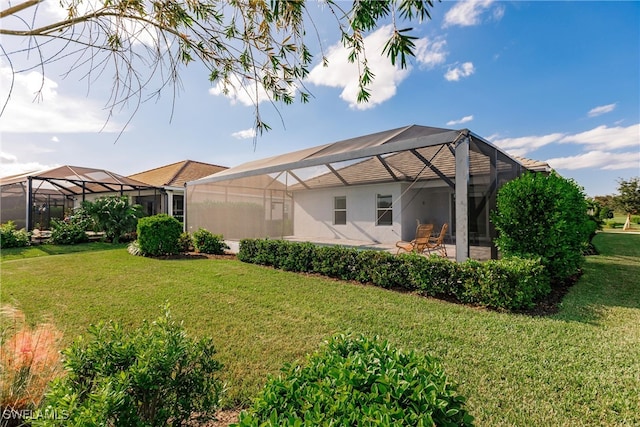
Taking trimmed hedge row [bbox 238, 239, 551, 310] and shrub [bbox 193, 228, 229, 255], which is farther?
shrub [bbox 193, 228, 229, 255]

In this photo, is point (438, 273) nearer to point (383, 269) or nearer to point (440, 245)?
point (383, 269)

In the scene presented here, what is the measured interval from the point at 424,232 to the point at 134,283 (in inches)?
297

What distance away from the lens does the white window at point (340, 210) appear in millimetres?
12828

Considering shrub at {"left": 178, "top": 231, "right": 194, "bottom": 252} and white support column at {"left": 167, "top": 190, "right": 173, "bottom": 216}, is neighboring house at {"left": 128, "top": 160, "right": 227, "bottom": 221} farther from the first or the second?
shrub at {"left": 178, "top": 231, "right": 194, "bottom": 252}

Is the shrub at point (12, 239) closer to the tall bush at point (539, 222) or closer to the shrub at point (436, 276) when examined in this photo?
the shrub at point (436, 276)

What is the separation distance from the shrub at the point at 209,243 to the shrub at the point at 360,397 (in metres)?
9.78

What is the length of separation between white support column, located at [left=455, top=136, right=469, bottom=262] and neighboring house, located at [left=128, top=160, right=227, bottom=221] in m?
15.1

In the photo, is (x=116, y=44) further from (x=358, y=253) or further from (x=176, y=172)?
(x=176, y=172)

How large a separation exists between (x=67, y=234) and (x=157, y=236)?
269 inches

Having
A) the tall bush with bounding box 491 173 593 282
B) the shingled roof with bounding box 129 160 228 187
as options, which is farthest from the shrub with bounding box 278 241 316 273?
the shingled roof with bounding box 129 160 228 187

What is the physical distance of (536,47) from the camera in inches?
270

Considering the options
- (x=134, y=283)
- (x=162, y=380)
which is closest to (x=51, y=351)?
(x=162, y=380)

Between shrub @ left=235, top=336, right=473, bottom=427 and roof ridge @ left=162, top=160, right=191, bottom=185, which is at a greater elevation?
roof ridge @ left=162, top=160, right=191, bottom=185

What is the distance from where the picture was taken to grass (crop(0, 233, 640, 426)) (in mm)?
2381
